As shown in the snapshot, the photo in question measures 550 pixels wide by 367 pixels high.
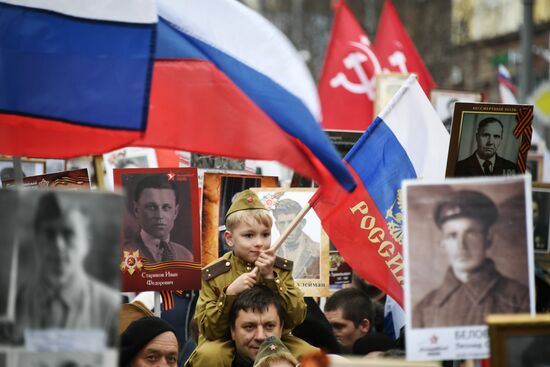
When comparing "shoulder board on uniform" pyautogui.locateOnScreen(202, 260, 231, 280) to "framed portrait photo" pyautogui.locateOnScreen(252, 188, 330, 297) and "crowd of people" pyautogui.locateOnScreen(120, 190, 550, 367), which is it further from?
"framed portrait photo" pyautogui.locateOnScreen(252, 188, 330, 297)

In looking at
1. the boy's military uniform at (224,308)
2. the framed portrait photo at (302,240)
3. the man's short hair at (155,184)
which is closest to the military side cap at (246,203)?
the boy's military uniform at (224,308)

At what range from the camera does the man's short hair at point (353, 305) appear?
731 centimetres

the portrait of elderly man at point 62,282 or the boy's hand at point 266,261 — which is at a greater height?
the boy's hand at point 266,261

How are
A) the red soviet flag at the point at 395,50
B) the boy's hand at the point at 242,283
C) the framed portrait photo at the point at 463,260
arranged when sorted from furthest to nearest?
the red soviet flag at the point at 395,50 < the boy's hand at the point at 242,283 < the framed portrait photo at the point at 463,260

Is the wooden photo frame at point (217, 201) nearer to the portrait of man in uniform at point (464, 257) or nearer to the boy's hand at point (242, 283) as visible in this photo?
the boy's hand at point (242, 283)

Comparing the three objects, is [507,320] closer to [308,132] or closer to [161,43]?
[308,132]

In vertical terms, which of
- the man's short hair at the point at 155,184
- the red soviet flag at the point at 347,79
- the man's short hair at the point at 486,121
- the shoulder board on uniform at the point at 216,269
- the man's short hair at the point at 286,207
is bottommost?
the shoulder board on uniform at the point at 216,269

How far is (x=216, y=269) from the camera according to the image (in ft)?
19.8

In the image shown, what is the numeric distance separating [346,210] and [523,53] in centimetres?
1131

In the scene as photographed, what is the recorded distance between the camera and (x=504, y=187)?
4.11 meters

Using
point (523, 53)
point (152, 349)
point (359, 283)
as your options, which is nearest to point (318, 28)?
point (523, 53)

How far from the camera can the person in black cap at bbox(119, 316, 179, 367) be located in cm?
568

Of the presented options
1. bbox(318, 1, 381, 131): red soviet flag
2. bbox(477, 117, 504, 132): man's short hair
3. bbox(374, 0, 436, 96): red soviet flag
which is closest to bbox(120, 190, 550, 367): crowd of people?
bbox(477, 117, 504, 132): man's short hair

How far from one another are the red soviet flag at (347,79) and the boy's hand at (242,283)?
634 centimetres
